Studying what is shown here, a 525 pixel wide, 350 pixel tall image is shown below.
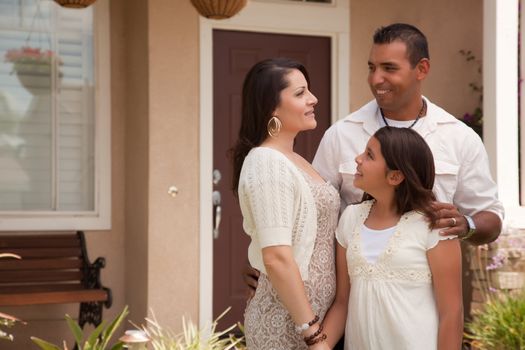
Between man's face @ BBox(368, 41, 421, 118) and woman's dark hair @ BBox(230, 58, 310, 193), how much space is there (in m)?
0.37

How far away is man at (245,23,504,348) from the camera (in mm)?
3379

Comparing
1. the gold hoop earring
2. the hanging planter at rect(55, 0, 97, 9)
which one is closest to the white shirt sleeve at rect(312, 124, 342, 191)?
the gold hoop earring

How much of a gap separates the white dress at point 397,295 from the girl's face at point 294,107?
0.42 m

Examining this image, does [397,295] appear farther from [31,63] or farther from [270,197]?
[31,63]

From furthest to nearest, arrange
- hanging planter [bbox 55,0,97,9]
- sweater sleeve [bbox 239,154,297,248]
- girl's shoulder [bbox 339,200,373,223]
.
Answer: hanging planter [bbox 55,0,97,9], girl's shoulder [bbox 339,200,373,223], sweater sleeve [bbox 239,154,297,248]

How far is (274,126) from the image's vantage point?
3104 mm

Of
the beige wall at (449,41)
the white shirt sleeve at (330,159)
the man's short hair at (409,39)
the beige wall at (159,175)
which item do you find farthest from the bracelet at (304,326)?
the beige wall at (449,41)

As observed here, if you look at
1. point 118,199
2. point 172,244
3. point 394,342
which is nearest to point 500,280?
point 172,244

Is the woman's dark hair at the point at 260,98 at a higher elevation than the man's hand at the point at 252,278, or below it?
higher

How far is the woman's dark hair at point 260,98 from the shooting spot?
3.09 meters

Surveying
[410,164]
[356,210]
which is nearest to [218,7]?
[356,210]

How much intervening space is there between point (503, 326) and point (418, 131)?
2928 mm

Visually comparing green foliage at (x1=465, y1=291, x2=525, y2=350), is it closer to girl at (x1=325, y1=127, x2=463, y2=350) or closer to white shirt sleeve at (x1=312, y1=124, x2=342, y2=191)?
white shirt sleeve at (x1=312, y1=124, x2=342, y2=191)

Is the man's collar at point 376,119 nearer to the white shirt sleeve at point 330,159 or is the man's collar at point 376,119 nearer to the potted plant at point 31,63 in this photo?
the white shirt sleeve at point 330,159
